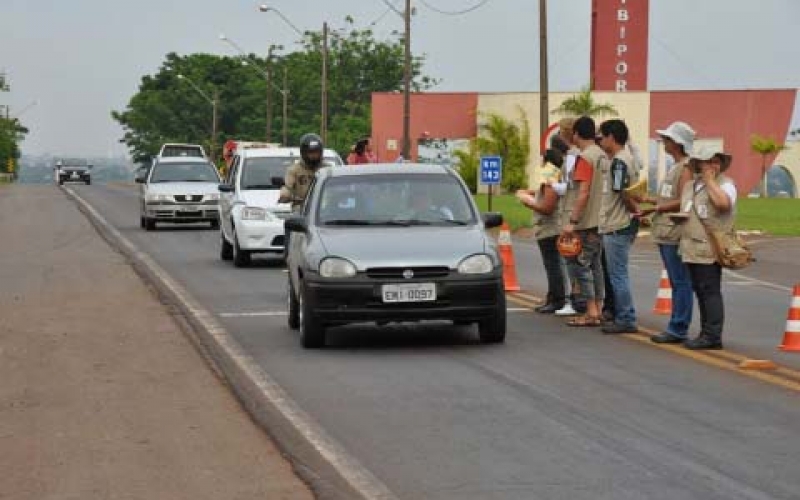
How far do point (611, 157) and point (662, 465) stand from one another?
666 centimetres

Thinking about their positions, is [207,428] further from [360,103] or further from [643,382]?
[360,103]

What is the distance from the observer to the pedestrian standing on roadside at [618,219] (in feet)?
47.7

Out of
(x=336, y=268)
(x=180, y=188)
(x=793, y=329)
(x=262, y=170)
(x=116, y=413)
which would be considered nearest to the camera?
(x=116, y=413)

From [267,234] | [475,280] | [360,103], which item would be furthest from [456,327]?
[360,103]

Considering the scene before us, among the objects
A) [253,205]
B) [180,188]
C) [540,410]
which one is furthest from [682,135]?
[180,188]

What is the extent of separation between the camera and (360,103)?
121 m

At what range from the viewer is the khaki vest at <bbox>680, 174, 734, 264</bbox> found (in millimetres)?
13180

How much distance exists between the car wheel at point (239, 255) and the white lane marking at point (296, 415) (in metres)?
4.80

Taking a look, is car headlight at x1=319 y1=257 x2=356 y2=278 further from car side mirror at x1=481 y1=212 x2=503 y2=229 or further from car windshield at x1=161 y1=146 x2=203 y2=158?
car windshield at x1=161 y1=146 x2=203 y2=158

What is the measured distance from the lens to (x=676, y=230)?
13.7 metres

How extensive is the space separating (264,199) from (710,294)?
11.8 meters

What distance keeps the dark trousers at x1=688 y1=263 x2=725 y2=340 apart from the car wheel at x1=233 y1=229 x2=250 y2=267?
442 inches

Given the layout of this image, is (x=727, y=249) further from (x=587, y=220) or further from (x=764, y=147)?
(x=764, y=147)

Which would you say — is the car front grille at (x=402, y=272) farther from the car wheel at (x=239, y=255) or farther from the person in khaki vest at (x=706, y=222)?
the car wheel at (x=239, y=255)
